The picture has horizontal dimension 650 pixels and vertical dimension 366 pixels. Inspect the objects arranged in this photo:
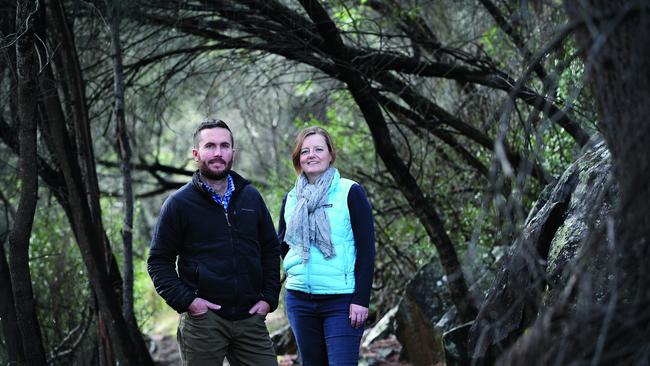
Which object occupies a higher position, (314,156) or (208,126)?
(208,126)

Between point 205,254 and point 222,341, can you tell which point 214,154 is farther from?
point 222,341

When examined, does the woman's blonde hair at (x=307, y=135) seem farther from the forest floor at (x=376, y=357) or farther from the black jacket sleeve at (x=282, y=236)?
the forest floor at (x=376, y=357)

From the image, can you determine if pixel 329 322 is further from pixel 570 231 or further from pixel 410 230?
pixel 410 230

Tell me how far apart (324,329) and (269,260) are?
53 cm

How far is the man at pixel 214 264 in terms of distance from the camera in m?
4.52

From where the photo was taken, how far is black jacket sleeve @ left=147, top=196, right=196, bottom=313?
4.46m

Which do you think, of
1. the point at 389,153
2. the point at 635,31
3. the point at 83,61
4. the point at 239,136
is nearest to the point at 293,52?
the point at 389,153

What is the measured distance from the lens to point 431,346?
27.6ft

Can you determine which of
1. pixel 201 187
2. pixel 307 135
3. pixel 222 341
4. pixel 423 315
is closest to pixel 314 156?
pixel 307 135

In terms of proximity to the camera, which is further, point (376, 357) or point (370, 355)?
point (370, 355)

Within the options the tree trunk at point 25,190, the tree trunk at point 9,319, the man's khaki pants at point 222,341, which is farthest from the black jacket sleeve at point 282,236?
the tree trunk at point 9,319

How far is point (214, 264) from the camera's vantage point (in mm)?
4543

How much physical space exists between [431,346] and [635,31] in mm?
6302

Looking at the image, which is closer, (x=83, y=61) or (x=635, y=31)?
(x=635, y=31)
